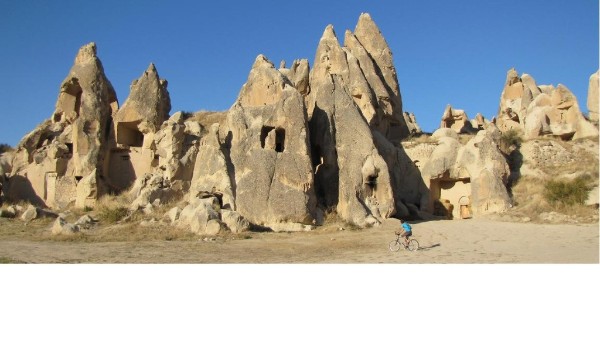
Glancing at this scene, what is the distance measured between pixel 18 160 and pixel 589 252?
60.8ft

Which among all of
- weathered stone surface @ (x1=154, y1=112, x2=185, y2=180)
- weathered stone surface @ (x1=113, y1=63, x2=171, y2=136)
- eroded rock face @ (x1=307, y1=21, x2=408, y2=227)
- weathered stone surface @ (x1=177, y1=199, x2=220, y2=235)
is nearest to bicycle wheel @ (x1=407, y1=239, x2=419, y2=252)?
eroded rock face @ (x1=307, y1=21, x2=408, y2=227)

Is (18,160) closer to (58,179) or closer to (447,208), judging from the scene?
(58,179)

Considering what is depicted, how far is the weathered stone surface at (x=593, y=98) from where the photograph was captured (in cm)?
1914

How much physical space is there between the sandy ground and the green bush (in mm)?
1916

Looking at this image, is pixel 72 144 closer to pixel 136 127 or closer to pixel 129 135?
pixel 129 135

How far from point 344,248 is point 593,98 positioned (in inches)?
578

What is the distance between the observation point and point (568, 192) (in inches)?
557

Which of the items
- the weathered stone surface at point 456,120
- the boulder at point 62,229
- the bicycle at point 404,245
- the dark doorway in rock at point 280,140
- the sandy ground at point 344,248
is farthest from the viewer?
the weathered stone surface at point 456,120

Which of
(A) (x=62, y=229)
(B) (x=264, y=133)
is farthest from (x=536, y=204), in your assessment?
(A) (x=62, y=229)

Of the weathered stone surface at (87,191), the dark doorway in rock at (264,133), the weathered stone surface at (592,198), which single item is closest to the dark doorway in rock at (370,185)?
the dark doorway in rock at (264,133)

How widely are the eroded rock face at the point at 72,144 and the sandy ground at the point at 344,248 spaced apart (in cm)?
675

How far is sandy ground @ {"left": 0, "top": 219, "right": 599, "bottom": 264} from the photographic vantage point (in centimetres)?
830

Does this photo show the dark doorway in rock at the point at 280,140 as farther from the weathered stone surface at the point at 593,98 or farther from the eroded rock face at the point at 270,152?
the weathered stone surface at the point at 593,98

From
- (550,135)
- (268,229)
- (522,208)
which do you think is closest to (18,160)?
(268,229)
